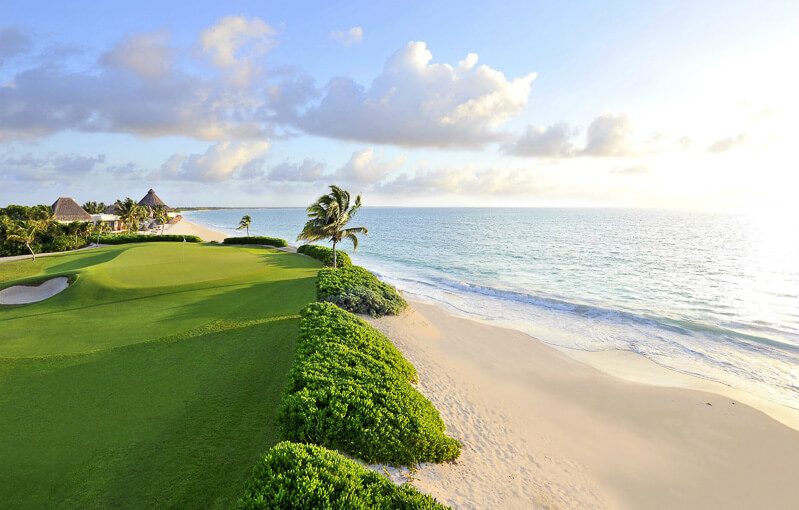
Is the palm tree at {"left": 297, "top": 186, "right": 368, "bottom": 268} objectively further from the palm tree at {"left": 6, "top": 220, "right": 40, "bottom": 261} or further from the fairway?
the palm tree at {"left": 6, "top": 220, "right": 40, "bottom": 261}

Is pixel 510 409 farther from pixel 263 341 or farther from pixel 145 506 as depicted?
pixel 145 506

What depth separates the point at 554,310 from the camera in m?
27.2

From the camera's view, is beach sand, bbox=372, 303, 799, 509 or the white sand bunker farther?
the white sand bunker

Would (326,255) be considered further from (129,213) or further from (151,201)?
(151,201)

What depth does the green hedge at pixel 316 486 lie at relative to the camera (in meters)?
5.30

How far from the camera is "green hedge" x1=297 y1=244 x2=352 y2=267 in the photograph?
33094 mm

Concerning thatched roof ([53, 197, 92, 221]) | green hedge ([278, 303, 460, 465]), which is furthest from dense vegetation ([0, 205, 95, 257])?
green hedge ([278, 303, 460, 465])

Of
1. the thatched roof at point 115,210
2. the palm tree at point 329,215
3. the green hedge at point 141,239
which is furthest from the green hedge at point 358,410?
the thatched roof at point 115,210

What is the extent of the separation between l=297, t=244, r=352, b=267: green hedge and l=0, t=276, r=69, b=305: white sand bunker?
18.2 metres

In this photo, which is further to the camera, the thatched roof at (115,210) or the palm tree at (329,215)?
the thatched roof at (115,210)

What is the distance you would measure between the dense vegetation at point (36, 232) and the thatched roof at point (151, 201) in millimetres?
23533

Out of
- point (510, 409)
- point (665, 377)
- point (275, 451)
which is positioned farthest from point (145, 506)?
point (665, 377)

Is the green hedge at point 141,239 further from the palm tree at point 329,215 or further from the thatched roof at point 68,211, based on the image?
the palm tree at point 329,215

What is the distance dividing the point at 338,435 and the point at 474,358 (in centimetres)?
1094
